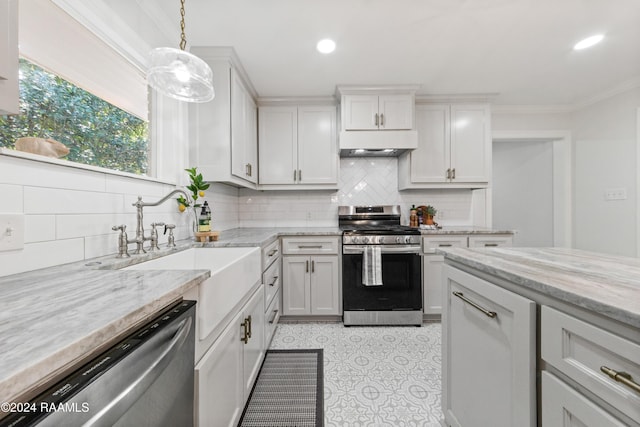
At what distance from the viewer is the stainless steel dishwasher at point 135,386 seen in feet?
1.26

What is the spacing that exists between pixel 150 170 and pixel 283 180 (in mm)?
1397

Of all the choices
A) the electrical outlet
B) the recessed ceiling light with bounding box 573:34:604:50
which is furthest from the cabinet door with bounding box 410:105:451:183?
the electrical outlet

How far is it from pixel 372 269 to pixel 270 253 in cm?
98

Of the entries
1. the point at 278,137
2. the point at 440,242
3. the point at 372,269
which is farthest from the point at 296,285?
the point at 278,137

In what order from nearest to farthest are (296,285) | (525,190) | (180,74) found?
(180,74), (296,285), (525,190)

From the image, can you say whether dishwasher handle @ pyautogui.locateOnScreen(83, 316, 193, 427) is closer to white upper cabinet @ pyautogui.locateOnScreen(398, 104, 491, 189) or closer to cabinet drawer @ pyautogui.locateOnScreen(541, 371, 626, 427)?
cabinet drawer @ pyautogui.locateOnScreen(541, 371, 626, 427)

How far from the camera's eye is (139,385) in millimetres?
531

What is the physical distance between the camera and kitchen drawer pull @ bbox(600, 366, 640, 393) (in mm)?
520

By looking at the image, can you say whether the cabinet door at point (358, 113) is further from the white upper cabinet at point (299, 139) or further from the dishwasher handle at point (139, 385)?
the dishwasher handle at point (139, 385)

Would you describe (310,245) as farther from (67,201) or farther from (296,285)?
(67,201)

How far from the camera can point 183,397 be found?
740 mm

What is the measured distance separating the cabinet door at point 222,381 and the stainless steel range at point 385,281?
1.39m

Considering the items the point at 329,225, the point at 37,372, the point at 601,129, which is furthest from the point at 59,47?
the point at 601,129

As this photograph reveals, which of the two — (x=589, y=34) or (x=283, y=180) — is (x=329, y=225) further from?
(x=589, y=34)
